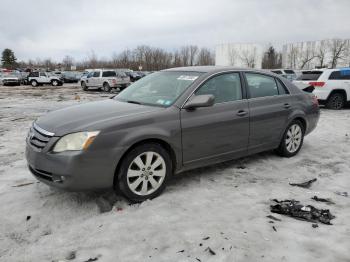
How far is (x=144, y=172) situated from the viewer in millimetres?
3996

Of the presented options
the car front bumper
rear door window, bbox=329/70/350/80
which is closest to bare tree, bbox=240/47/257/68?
rear door window, bbox=329/70/350/80

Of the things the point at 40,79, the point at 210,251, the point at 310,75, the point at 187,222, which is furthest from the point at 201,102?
the point at 40,79

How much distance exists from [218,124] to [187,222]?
159 centimetres

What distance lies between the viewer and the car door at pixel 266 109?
518 cm

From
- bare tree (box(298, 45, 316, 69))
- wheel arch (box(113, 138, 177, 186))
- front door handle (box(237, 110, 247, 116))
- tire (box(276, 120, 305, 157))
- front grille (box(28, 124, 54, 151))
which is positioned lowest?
tire (box(276, 120, 305, 157))

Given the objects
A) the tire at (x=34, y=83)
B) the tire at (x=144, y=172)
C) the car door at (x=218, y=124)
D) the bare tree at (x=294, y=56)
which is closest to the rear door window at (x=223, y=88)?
the car door at (x=218, y=124)

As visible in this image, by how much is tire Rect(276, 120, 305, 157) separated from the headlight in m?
3.48

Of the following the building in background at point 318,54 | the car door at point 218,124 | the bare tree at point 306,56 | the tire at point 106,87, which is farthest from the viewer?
the bare tree at point 306,56

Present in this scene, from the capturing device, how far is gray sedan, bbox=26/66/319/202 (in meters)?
3.66

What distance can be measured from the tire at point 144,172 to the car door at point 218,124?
14.6 inches

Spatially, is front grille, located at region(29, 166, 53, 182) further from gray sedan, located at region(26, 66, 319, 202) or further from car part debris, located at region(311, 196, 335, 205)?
car part debris, located at region(311, 196, 335, 205)

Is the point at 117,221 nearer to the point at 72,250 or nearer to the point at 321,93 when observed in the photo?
the point at 72,250

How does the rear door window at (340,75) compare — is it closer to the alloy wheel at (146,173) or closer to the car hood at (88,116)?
the car hood at (88,116)

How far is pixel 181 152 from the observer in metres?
4.30
